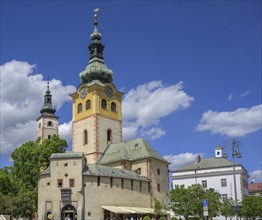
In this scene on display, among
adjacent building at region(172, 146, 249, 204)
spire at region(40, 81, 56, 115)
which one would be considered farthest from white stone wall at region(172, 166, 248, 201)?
spire at region(40, 81, 56, 115)

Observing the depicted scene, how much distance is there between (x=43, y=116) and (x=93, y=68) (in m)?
38.8

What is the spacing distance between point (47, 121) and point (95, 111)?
40971mm

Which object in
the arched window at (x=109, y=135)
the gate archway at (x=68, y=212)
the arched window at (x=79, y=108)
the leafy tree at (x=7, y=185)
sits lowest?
the gate archway at (x=68, y=212)

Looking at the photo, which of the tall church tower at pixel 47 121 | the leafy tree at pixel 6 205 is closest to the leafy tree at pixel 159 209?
the leafy tree at pixel 6 205

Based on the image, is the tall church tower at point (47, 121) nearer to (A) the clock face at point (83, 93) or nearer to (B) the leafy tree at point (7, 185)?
(A) the clock face at point (83, 93)

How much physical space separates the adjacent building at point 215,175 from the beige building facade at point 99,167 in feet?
44.5

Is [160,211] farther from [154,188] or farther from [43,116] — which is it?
[43,116]

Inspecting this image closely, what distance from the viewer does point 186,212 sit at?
166 feet

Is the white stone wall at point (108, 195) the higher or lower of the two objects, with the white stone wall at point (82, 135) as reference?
lower

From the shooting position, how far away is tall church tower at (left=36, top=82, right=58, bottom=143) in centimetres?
10806

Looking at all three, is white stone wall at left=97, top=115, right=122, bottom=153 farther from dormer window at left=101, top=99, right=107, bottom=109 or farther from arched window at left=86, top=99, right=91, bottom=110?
arched window at left=86, top=99, right=91, bottom=110

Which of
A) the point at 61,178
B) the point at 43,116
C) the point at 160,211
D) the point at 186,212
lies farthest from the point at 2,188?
the point at 43,116

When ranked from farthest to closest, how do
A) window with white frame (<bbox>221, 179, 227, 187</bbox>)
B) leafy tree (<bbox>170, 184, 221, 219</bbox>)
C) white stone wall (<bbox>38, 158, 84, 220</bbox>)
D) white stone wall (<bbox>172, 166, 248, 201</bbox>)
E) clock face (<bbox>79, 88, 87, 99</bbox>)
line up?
window with white frame (<bbox>221, 179, 227, 187</bbox>) < white stone wall (<bbox>172, 166, 248, 201</bbox>) < clock face (<bbox>79, 88, 87, 99</bbox>) < white stone wall (<bbox>38, 158, 84, 220</bbox>) < leafy tree (<bbox>170, 184, 221, 219</bbox>)

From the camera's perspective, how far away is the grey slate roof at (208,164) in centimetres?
7848
